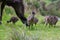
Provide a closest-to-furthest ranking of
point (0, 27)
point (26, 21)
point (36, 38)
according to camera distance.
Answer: point (36, 38) < point (0, 27) < point (26, 21)

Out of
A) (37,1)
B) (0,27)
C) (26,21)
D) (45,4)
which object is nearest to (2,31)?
(0,27)

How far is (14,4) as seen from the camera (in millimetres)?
14023

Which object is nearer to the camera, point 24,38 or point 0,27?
point 24,38

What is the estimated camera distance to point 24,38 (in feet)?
24.3

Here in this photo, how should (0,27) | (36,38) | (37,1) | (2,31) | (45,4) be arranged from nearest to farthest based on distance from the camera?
(36,38) → (2,31) → (0,27) → (37,1) → (45,4)

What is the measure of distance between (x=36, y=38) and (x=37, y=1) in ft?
62.4

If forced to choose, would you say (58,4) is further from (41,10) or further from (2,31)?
(2,31)

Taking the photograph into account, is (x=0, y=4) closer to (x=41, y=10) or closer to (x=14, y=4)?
(x=14, y=4)

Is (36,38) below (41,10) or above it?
above

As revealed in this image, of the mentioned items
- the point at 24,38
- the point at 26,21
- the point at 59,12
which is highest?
the point at 24,38

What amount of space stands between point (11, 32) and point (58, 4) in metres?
20.1

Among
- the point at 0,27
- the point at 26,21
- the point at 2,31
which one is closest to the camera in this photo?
the point at 2,31

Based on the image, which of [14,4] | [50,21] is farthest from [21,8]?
[50,21]

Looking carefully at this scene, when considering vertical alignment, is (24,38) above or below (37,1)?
above
